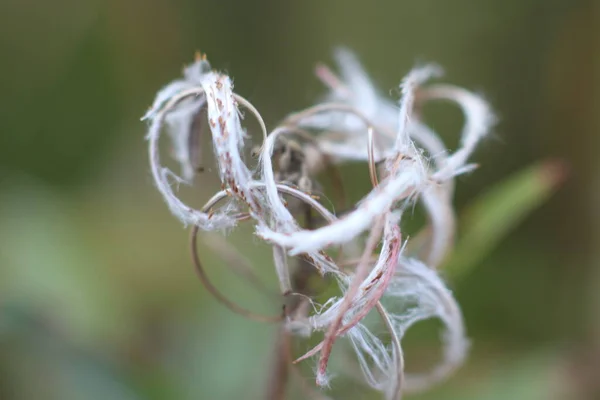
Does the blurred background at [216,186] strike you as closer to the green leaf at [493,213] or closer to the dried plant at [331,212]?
the green leaf at [493,213]

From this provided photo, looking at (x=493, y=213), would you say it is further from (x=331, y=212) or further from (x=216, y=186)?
(x=216, y=186)

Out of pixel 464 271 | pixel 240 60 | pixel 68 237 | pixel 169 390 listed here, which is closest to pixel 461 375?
pixel 464 271

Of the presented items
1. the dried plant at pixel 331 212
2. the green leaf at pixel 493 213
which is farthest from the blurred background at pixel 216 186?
the dried plant at pixel 331 212

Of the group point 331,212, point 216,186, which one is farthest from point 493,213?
point 216,186

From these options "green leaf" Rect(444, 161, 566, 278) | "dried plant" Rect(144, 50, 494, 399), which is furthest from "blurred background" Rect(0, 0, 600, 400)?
"dried plant" Rect(144, 50, 494, 399)

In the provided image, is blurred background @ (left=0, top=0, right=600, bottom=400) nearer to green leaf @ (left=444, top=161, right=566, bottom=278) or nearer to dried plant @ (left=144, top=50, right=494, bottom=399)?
green leaf @ (left=444, top=161, right=566, bottom=278)

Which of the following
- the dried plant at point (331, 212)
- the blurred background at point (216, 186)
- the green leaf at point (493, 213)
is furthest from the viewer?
the blurred background at point (216, 186)
